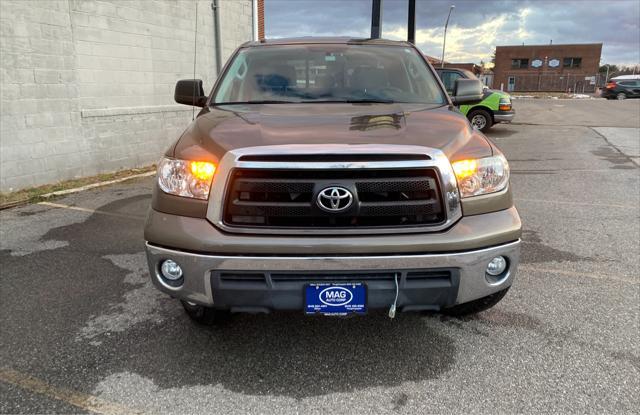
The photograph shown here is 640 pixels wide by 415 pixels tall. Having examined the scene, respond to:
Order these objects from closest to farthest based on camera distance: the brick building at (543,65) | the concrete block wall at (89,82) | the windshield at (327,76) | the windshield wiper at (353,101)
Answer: the windshield wiper at (353,101) → the windshield at (327,76) → the concrete block wall at (89,82) → the brick building at (543,65)

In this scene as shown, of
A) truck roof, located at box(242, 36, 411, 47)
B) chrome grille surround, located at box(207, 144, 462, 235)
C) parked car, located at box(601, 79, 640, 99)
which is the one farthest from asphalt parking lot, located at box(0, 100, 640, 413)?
parked car, located at box(601, 79, 640, 99)

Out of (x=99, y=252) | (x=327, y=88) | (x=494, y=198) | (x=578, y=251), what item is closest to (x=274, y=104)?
(x=327, y=88)

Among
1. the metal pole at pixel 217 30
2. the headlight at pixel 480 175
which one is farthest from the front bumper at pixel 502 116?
the headlight at pixel 480 175

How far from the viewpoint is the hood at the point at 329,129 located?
2.46m

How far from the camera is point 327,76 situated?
3717 mm

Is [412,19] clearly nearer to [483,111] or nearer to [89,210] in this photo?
[483,111]

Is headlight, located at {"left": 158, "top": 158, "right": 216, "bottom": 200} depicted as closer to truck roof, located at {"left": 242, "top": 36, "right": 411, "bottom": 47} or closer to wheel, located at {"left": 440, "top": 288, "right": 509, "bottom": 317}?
wheel, located at {"left": 440, "top": 288, "right": 509, "bottom": 317}

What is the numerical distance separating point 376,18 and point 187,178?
34.6 ft

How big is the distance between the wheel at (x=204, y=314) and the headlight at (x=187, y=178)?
77 cm

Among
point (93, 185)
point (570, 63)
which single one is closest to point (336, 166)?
point (93, 185)

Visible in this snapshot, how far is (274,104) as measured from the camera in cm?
342

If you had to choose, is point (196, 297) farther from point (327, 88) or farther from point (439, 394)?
point (327, 88)

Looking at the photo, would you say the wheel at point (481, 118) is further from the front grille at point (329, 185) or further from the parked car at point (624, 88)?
the parked car at point (624, 88)

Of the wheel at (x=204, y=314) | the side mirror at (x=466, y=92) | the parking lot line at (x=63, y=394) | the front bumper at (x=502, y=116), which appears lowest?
the parking lot line at (x=63, y=394)
